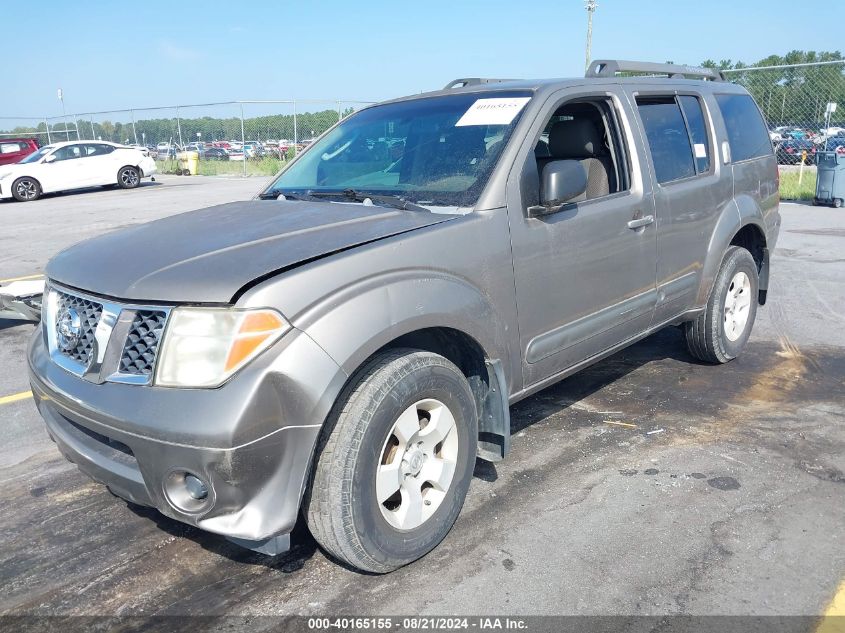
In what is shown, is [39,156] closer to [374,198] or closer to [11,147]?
[11,147]

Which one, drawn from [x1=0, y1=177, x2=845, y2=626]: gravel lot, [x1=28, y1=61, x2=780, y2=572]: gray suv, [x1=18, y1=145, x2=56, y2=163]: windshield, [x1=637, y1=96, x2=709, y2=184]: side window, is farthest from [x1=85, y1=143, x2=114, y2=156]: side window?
[x1=637, y1=96, x2=709, y2=184]: side window

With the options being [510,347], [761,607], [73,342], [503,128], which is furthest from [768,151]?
[73,342]

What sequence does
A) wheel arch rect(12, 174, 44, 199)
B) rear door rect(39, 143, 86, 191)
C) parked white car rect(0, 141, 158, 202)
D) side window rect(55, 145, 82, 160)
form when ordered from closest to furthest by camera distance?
wheel arch rect(12, 174, 44, 199), parked white car rect(0, 141, 158, 202), rear door rect(39, 143, 86, 191), side window rect(55, 145, 82, 160)

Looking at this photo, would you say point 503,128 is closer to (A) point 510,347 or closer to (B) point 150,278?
(A) point 510,347

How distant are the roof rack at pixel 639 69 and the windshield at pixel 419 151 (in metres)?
1.08

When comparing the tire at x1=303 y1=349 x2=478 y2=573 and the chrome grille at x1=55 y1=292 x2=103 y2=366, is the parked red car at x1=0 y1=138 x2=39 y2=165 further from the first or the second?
the tire at x1=303 y1=349 x2=478 y2=573

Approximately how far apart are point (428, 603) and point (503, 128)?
7.06 feet

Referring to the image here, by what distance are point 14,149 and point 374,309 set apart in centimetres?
2580

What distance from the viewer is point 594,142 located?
417cm

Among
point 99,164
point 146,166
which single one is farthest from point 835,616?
point 146,166

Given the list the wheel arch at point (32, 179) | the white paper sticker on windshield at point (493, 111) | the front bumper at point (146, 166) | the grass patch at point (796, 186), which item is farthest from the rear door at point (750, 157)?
the front bumper at point (146, 166)

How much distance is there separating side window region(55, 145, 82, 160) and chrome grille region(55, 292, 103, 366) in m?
19.8

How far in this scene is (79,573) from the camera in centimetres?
290

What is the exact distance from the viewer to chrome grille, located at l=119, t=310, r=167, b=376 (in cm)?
246
